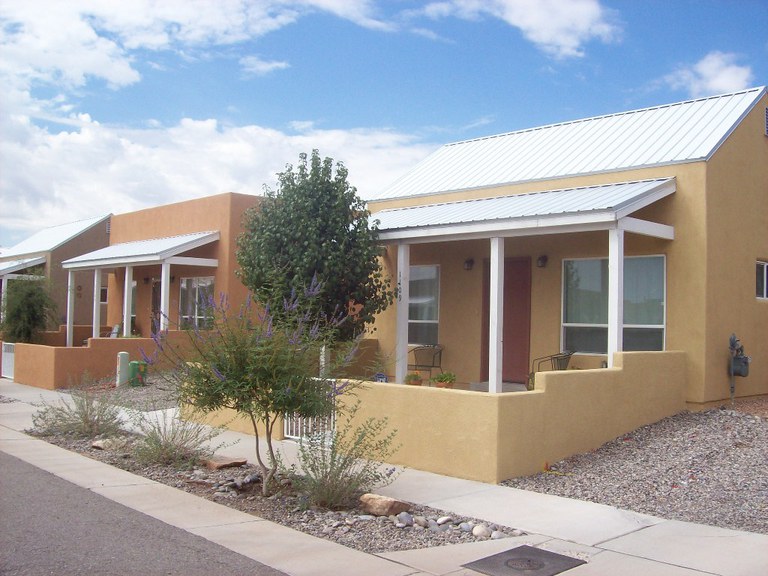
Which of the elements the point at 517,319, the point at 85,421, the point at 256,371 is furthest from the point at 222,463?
the point at 517,319

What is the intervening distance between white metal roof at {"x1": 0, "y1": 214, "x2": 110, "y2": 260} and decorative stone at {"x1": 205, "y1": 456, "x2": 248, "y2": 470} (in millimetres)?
24863

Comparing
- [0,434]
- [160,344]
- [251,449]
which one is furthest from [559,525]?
[0,434]

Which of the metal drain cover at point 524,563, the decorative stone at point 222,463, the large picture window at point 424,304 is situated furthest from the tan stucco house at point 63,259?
the metal drain cover at point 524,563

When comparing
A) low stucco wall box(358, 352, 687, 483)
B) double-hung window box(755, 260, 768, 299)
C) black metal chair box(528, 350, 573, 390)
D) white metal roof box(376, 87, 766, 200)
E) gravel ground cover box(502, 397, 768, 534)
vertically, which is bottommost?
gravel ground cover box(502, 397, 768, 534)

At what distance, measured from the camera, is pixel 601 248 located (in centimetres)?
1339

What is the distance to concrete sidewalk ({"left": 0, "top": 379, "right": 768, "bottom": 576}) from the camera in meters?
5.94

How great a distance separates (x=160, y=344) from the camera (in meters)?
8.30

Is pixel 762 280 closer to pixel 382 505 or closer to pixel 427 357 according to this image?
pixel 427 357

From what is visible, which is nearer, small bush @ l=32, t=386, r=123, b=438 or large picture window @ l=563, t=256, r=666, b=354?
small bush @ l=32, t=386, r=123, b=438

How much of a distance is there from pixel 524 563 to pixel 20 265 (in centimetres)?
2979

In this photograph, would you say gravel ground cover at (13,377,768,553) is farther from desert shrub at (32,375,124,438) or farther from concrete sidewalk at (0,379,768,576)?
desert shrub at (32,375,124,438)

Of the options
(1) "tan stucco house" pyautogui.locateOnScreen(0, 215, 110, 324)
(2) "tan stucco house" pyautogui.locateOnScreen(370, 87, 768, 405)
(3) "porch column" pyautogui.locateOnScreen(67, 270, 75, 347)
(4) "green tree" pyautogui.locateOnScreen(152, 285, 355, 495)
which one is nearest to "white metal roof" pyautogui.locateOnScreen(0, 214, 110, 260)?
(1) "tan stucco house" pyautogui.locateOnScreen(0, 215, 110, 324)

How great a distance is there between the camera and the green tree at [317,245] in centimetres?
1323

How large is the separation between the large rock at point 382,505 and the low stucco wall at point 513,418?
64.5 inches
